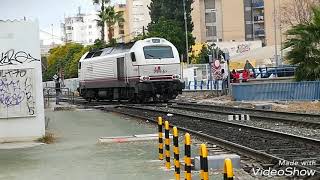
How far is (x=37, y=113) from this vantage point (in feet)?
53.4

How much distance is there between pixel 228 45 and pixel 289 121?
82522mm

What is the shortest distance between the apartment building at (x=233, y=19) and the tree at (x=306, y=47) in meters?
79.0

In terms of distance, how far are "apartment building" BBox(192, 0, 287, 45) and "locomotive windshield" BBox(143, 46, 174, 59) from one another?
76.8 metres

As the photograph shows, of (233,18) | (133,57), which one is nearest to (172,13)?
(233,18)

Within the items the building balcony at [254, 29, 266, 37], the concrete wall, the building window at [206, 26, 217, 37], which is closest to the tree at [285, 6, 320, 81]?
the concrete wall

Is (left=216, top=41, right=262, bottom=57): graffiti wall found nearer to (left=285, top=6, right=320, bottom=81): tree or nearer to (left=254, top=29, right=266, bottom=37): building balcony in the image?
(left=254, top=29, right=266, bottom=37): building balcony

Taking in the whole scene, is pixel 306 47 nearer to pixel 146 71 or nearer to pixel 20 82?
pixel 146 71

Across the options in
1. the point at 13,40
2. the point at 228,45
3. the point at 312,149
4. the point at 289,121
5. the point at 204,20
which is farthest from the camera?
the point at 204,20

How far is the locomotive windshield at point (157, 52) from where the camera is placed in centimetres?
3426

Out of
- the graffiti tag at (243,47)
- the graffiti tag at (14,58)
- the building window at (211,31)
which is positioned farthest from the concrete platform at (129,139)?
the building window at (211,31)

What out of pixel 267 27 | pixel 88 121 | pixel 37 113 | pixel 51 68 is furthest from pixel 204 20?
pixel 37 113

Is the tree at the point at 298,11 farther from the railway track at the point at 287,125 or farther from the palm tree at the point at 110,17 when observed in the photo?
the railway track at the point at 287,125

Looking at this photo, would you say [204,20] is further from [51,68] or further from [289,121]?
[289,121]

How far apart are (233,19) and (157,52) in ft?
256
